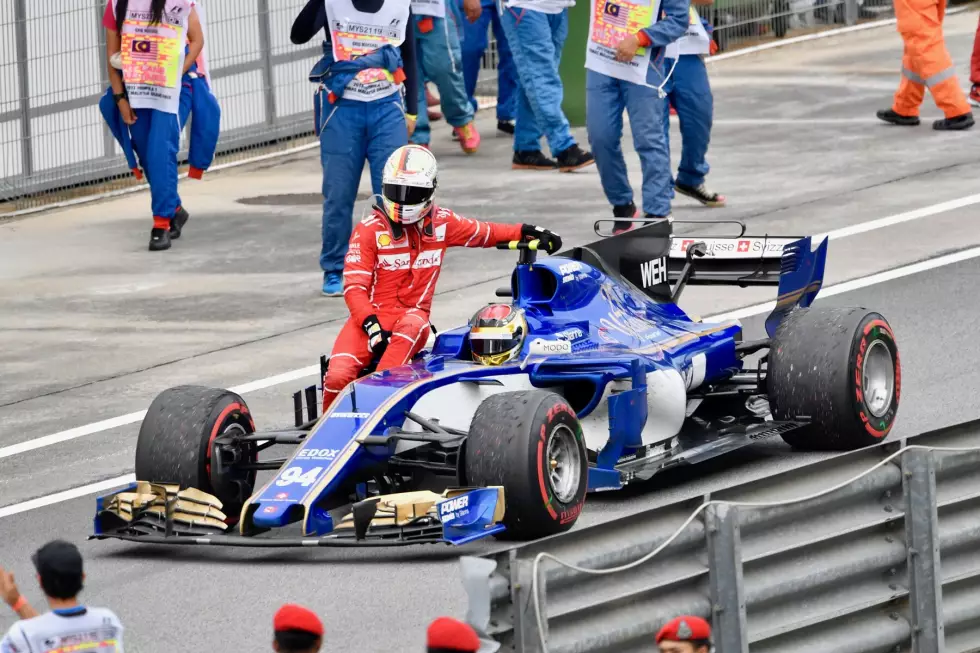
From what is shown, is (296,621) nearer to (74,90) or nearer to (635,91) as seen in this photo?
(635,91)

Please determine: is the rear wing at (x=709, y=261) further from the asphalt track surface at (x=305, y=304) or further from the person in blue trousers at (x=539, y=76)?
the person in blue trousers at (x=539, y=76)

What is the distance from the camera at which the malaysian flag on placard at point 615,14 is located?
15.8 metres

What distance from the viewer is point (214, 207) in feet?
60.9

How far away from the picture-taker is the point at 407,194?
1075 cm

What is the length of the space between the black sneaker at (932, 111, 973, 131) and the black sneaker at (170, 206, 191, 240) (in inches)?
287

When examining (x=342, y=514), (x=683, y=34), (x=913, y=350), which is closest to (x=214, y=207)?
(x=683, y=34)

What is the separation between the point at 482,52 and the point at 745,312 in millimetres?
7178

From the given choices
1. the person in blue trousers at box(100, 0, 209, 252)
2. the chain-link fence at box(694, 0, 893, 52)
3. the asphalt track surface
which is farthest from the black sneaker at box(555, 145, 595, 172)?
the chain-link fence at box(694, 0, 893, 52)

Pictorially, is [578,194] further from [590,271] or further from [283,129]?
[590,271]

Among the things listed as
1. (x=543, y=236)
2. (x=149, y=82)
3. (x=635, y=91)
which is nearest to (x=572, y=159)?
(x=635, y=91)

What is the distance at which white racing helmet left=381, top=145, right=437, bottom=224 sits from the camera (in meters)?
10.7

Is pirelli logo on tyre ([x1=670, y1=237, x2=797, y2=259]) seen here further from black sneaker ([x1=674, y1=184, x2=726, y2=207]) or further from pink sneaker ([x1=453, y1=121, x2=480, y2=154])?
pink sneaker ([x1=453, y1=121, x2=480, y2=154])

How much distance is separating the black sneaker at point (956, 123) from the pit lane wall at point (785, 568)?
1246cm

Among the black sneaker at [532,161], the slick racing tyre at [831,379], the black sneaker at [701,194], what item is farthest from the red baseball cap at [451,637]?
the black sneaker at [532,161]
